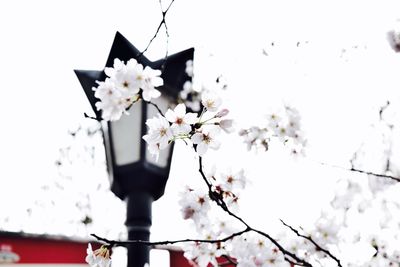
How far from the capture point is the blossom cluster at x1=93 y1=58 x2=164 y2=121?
173cm

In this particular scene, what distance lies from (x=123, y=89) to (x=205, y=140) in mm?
416

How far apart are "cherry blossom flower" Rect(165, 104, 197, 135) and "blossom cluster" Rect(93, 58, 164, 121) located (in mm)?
163

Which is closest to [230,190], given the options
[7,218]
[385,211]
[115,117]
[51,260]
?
[115,117]

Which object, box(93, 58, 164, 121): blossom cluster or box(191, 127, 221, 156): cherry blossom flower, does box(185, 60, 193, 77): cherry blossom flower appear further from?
box(191, 127, 221, 156): cherry blossom flower

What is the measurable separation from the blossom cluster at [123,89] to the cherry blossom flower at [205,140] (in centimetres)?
29

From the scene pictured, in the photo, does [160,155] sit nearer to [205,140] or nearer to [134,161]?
[134,161]

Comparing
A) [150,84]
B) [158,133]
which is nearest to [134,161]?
[158,133]

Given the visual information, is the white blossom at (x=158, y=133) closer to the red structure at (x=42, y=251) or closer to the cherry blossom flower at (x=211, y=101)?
the cherry blossom flower at (x=211, y=101)

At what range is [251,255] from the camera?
80.7 inches

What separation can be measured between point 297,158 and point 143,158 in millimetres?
1428

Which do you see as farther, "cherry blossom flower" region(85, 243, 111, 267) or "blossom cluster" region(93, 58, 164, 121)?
"blossom cluster" region(93, 58, 164, 121)

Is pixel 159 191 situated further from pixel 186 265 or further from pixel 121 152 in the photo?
pixel 186 265

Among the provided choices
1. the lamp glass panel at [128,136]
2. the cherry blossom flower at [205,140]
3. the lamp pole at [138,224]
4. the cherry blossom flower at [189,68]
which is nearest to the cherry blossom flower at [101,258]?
the lamp pole at [138,224]

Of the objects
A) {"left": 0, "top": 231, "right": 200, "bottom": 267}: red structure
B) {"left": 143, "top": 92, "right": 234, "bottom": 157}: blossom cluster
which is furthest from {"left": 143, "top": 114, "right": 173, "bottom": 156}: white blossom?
{"left": 0, "top": 231, "right": 200, "bottom": 267}: red structure
